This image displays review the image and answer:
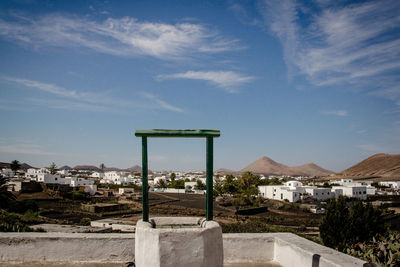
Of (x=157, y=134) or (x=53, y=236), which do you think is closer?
(x=157, y=134)

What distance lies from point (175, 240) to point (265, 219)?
40562 millimetres

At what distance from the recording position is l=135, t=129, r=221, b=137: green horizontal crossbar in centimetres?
301

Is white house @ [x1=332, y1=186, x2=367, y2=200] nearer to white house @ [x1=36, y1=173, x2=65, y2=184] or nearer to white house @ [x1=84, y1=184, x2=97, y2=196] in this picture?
white house @ [x1=84, y1=184, x2=97, y2=196]

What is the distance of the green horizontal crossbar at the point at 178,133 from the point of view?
3.01 meters

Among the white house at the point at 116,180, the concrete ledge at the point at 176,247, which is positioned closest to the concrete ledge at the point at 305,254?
the concrete ledge at the point at 176,247

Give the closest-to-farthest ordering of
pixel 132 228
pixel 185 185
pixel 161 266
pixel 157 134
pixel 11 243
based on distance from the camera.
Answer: pixel 161 266
pixel 157 134
pixel 11 243
pixel 132 228
pixel 185 185

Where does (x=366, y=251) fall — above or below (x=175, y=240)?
below

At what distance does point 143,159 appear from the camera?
312cm

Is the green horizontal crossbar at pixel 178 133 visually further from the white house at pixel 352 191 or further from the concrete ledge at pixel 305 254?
the white house at pixel 352 191

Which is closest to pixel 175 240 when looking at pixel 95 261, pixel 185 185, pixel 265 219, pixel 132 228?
pixel 95 261

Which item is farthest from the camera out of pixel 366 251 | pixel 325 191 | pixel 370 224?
pixel 325 191

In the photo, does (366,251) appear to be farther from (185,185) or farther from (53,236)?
(185,185)

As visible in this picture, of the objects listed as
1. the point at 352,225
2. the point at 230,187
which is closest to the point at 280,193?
the point at 230,187

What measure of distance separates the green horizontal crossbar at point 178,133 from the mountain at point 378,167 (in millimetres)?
147905
